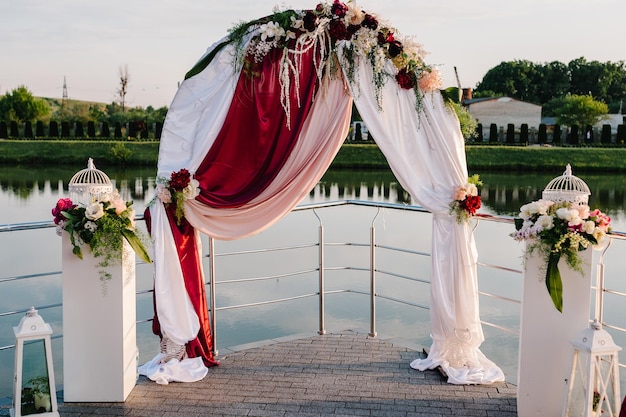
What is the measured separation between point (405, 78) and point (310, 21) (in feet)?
2.06

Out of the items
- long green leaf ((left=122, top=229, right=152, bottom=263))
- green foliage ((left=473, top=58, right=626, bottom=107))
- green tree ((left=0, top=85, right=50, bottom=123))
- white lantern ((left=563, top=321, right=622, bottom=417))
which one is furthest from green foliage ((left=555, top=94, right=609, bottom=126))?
long green leaf ((left=122, top=229, right=152, bottom=263))

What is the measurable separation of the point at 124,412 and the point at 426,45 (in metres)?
2.62

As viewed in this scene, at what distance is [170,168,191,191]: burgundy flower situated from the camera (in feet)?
13.0

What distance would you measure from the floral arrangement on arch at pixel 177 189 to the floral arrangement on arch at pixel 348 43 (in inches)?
28.0

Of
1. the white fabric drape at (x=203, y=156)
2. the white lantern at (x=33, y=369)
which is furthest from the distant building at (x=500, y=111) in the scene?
the white lantern at (x=33, y=369)

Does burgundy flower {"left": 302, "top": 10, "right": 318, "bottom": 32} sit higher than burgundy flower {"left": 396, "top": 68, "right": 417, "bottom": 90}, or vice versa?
burgundy flower {"left": 302, "top": 10, "right": 318, "bottom": 32}

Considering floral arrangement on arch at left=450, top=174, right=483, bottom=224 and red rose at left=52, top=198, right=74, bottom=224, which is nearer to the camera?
red rose at left=52, top=198, right=74, bottom=224

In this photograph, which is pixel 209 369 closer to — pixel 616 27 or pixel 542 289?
pixel 542 289

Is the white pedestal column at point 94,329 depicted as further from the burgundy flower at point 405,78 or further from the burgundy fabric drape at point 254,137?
the burgundy flower at point 405,78

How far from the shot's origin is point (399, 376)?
4039 mm

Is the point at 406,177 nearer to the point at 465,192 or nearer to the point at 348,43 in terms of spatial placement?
the point at 465,192

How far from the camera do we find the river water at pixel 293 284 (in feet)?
20.3

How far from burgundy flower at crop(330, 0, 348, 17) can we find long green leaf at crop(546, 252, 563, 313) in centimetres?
176

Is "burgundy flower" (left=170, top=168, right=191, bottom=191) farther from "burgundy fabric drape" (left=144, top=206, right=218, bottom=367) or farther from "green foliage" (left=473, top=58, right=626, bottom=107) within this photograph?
"green foliage" (left=473, top=58, right=626, bottom=107)
